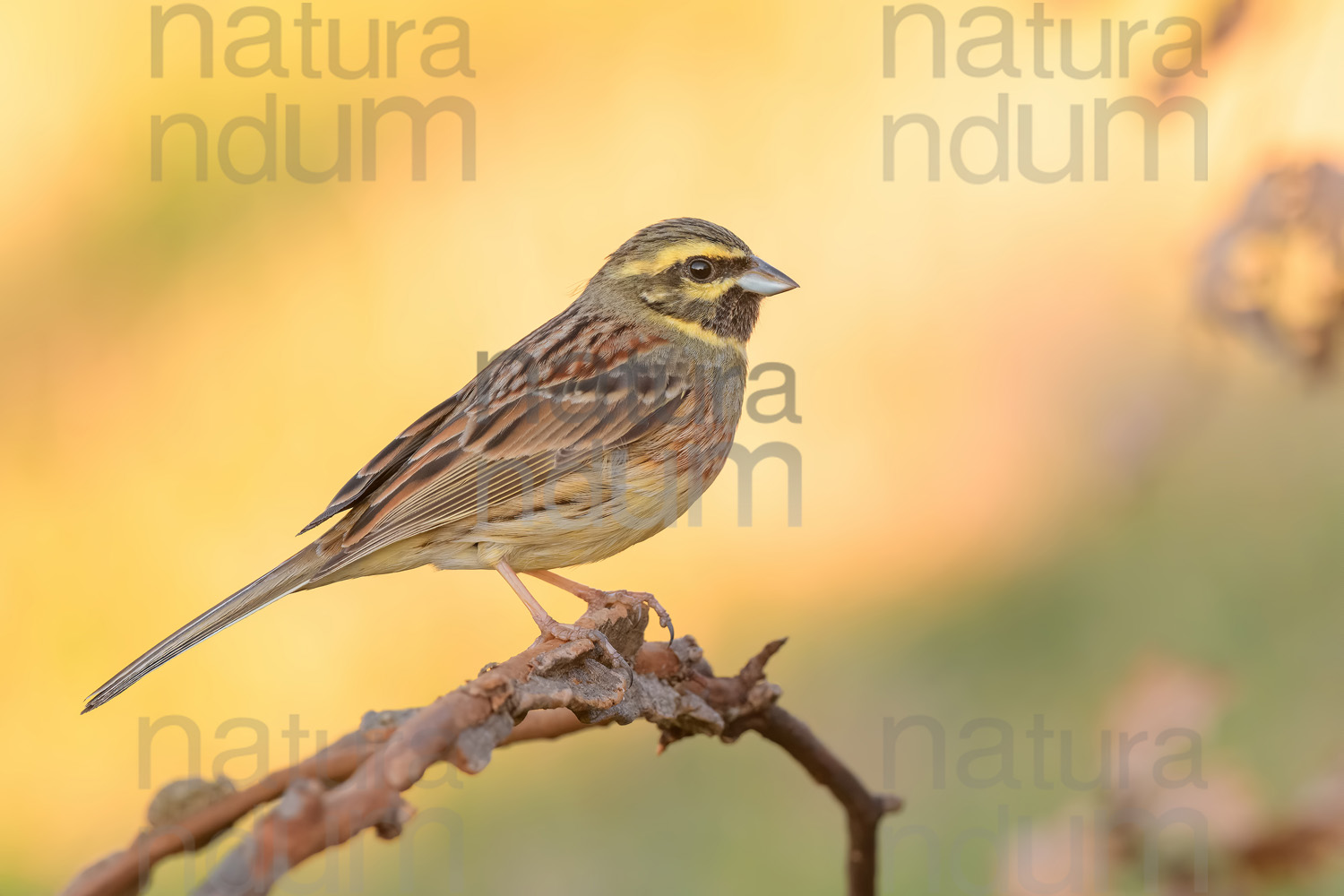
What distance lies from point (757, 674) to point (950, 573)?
15.4 ft

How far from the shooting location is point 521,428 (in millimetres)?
3496

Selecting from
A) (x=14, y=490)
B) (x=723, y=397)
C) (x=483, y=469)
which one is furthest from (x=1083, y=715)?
(x=14, y=490)

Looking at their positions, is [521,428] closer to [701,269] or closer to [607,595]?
[607,595]

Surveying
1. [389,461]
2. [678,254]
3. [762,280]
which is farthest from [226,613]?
[762,280]

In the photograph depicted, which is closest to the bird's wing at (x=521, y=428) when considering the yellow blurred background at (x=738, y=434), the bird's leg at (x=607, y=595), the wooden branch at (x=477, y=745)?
the bird's leg at (x=607, y=595)

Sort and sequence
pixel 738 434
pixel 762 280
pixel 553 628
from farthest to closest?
pixel 738 434 → pixel 762 280 → pixel 553 628

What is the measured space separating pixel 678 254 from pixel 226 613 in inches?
60.5

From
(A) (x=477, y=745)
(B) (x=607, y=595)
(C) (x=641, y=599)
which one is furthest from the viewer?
(B) (x=607, y=595)

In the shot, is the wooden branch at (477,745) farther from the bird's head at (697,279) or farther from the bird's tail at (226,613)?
the bird's head at (697,279)

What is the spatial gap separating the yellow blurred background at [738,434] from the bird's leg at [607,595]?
4.77 ft

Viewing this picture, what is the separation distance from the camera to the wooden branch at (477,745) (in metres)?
1.17

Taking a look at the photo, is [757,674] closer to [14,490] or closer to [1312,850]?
[1312,850]

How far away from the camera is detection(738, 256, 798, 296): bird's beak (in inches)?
142

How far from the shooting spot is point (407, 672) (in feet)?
18.3
